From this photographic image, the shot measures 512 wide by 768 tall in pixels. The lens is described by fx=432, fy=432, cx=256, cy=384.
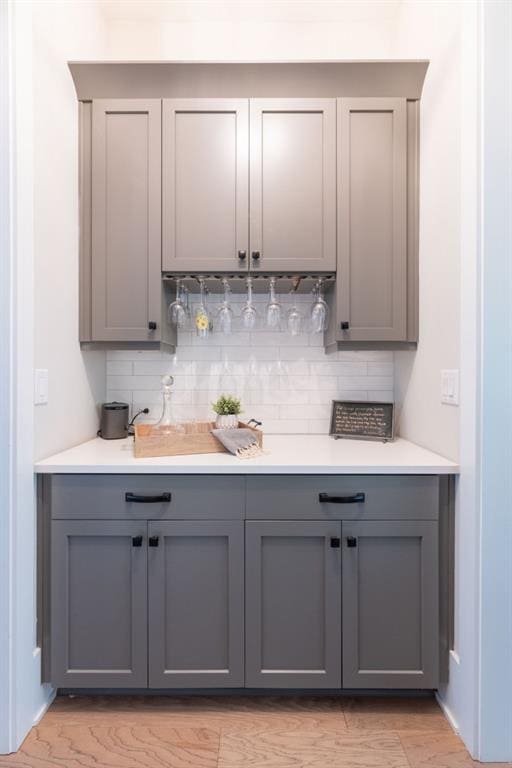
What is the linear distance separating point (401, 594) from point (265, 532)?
1.79 ft

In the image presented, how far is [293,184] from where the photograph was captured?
1.92 metres

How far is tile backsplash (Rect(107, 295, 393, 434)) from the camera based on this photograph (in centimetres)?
231

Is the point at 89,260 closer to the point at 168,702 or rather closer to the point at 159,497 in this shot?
the point at 159,497

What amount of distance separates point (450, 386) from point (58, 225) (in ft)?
5.50

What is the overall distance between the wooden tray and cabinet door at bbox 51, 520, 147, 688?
278mm

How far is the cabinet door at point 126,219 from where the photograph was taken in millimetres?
1920

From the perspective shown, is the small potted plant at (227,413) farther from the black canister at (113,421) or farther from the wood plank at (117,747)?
the wood plank at (117,747)

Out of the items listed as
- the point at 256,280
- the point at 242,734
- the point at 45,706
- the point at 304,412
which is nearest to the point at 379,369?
the point at 304,412

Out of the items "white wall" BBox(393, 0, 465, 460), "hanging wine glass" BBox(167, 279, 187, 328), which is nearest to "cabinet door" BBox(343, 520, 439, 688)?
"white wall" BBox(393, 0, 465, 460)

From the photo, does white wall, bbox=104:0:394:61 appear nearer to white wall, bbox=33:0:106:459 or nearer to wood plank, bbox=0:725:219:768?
white wall, bbox=33:0:106:459

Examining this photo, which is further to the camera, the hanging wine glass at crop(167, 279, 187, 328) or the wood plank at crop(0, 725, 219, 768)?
the hanging wine glass at crop(167, 279, 187, 328)

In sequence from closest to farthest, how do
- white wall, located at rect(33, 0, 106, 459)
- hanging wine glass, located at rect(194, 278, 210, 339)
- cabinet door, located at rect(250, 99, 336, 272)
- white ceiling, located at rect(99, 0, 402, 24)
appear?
white wall, located at rect(33, 0, 106, 459)
cabinet door, located at rect(250, 99, 336, 272)
hanging wine glass, located at rect(194, 278, 210, 339)
white ceiling, located at rect(99, 0, 402, 24)

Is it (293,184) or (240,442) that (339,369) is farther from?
(293,184)

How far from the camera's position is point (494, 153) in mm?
1395
